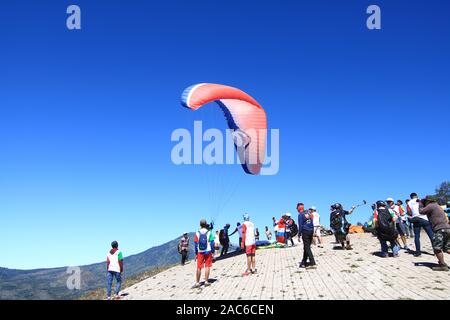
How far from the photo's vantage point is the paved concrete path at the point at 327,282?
866 cm

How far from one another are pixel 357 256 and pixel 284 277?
15.9 feet

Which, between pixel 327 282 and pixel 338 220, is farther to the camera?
pixel 338 220

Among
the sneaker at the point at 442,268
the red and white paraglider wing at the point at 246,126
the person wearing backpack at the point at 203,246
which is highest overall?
the red and white paraglider wing at the point at 246,126

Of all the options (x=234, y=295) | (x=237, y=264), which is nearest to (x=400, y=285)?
(x=234, y=295)

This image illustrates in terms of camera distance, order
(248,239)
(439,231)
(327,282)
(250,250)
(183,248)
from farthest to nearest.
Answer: (183,248) → (250,250) → (248,239) → (439,231) → (327,282)

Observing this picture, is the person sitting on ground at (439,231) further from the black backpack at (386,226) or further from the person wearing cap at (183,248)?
the person wearing cap at (183,248)

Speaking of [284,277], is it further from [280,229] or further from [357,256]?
[280,229]

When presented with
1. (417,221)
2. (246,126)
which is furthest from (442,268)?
(246,126)

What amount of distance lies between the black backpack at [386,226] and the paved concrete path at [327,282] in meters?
0.90

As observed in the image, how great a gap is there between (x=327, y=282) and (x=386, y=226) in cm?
444

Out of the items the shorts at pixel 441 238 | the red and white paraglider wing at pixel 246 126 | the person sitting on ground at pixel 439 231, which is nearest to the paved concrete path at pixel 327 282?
the person sitting on ground at pixel 439 231

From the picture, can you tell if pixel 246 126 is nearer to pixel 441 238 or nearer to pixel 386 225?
pixel 386 225

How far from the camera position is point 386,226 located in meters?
13.0
